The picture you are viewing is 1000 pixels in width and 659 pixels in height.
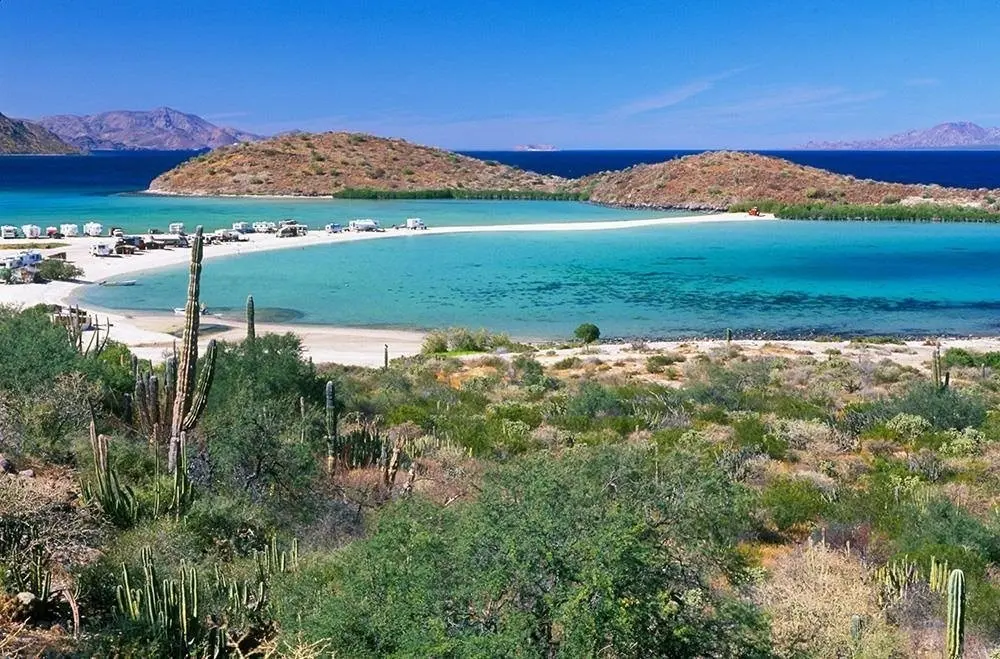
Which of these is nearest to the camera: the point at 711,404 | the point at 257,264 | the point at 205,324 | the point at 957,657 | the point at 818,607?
the point at 957,657

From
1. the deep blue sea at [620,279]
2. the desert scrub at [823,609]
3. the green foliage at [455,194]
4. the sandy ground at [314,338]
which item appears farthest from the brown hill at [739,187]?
the desert scrub at [823,609]

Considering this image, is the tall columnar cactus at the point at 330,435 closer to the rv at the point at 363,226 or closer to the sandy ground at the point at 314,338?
the sandy ground at the point at 314,338

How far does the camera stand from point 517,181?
10919 centimetres

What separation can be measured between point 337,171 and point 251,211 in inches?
1034

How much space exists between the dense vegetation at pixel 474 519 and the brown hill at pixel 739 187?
71.9 metres

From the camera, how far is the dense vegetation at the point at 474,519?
622 cm

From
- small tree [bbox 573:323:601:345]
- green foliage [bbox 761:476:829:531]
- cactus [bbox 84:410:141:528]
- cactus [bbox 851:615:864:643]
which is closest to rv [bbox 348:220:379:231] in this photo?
small tree [bbox 573:323:601:345]

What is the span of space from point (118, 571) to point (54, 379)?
6.83 meters

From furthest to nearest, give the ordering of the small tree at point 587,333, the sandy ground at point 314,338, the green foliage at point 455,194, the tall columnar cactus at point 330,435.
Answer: the green foliage at point 455,194 → the small tree at point 587,333 → the sandy ground at point 314,338 → the tall columnar cactus at point 330,435

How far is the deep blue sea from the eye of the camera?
114 feet

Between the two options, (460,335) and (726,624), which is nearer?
(726,624)

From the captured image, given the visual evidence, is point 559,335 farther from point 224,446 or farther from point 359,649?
point 359,649

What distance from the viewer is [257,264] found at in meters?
47.5

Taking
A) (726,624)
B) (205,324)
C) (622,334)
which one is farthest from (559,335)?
(726,624)
